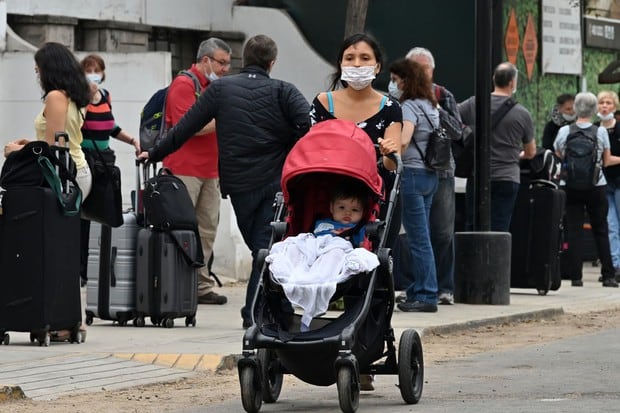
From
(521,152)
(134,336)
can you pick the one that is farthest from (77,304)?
(521,152)

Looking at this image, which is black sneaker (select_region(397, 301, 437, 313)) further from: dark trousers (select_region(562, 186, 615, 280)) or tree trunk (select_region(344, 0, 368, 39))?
tree trunk (select_region(344, 0, 368, 39))

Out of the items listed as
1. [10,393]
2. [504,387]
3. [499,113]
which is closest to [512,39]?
[499,113]

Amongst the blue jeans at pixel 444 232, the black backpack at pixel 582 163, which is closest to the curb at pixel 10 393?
the blue jeans at pixel 444 232

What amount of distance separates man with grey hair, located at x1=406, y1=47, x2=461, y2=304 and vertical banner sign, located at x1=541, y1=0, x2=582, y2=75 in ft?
26.8

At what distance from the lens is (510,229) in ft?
51.0

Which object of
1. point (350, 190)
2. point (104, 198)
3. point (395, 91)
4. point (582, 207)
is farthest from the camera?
point (582, 207)

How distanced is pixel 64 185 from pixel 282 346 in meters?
2.90

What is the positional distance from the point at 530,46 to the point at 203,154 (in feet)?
30.0

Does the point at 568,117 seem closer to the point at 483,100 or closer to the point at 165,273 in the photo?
the point at 483,100

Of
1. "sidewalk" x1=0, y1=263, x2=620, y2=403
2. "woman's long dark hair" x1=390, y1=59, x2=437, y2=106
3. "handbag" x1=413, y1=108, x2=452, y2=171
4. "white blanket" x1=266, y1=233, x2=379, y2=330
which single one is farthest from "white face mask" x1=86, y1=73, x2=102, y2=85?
"white blanket" x1=266, y1=233, x2=379, y2=330

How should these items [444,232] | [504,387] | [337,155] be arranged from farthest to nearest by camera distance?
[444,232], [504,387], [337,155]

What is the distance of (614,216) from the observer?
59.4 feet

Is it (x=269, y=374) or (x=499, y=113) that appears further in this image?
(x=499, y=113)

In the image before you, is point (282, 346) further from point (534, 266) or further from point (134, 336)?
point (534, 266)
